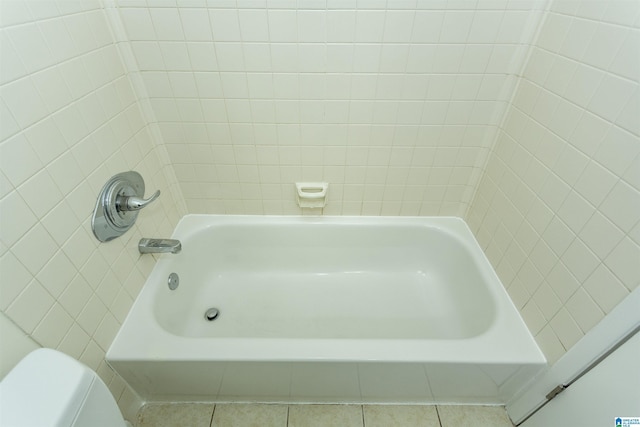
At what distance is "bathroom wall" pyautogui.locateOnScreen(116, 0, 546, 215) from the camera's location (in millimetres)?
998

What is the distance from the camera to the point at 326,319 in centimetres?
139

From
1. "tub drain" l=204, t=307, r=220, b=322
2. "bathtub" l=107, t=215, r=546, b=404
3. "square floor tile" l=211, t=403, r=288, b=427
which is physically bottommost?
"square floor tile" l=211, t=403, r=288, b=427

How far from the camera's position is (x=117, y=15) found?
99 centimetres

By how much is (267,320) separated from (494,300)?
98cm

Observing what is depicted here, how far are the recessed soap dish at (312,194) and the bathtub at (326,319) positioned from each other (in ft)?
0.36

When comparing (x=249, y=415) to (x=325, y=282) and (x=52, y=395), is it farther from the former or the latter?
(x=52, y=395)

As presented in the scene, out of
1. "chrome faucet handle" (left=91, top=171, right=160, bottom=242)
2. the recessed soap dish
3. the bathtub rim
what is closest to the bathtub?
the bathtub rim

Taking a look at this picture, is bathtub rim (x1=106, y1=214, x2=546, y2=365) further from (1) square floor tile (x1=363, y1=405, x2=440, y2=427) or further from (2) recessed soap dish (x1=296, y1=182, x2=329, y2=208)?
(2) recessed soap dish (x1=296, y1=182, x2=329, y2=208)

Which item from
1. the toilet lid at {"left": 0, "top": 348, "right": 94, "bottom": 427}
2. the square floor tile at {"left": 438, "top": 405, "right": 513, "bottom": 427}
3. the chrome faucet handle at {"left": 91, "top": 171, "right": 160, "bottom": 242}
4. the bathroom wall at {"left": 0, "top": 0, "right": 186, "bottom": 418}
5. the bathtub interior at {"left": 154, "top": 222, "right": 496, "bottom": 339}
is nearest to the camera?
the toilet lid at {"left": 0, "top": 348, "right": 94, "bottom": 427}

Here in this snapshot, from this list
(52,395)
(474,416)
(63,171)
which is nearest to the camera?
(52,395)

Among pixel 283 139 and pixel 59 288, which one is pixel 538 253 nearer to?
pixel 283 139

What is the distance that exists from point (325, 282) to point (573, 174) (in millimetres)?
1103

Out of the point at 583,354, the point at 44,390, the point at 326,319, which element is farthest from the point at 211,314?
the point at 583,354

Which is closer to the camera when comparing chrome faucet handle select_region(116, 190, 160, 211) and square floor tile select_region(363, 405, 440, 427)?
chrome faucet handle select_region(116, 190, 160, 211)
